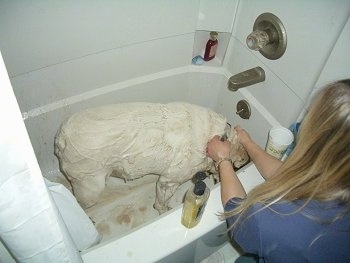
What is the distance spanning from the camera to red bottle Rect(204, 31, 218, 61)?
1714mm

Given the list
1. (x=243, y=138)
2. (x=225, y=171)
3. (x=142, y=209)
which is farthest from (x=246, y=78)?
(x=142, y=209)

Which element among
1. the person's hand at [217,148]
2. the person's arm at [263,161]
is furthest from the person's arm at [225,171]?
the person's arm at [263,161]

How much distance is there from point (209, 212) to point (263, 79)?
0.79 metres

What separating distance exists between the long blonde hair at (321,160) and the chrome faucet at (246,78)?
23.5 inches

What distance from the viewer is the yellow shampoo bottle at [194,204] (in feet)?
3.07

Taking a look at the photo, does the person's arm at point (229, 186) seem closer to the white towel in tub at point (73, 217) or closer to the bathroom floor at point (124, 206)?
the white towel in tub at point (73, 217)

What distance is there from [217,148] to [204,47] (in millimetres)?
786

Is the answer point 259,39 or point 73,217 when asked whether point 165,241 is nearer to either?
point 73,217

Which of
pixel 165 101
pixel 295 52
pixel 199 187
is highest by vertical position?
pixel 295 52

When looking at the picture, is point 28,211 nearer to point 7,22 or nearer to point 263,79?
point 7,22

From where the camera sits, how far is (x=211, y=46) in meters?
1.74

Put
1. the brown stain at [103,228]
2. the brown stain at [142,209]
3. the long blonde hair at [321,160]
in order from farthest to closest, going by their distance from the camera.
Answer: the brown stain at [142,209] → the brown stain at [103,228] → the long blonde hair at [321,160]

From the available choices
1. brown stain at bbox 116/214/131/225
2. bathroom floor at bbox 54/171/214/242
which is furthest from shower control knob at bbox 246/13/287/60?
brown stain at bbox 116/214/131/225

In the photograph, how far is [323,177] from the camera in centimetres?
77
